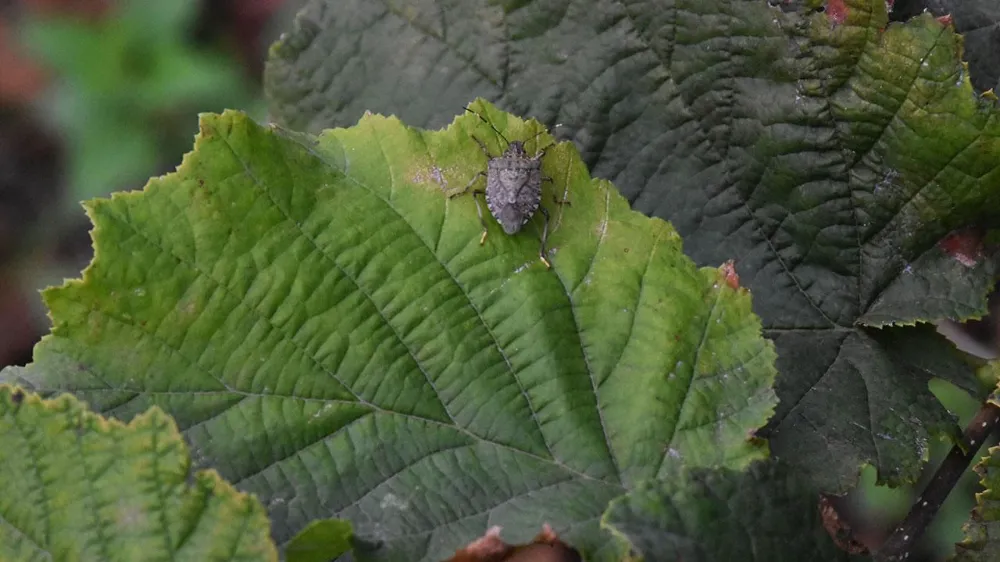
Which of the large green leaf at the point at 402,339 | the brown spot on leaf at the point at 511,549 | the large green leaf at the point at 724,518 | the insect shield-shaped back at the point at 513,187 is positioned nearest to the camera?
the large green leaf at the point at 724,518

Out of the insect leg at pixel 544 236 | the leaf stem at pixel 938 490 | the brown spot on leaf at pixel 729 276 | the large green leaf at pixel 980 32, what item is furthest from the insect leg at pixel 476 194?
the large green leaf at pixel 980 32

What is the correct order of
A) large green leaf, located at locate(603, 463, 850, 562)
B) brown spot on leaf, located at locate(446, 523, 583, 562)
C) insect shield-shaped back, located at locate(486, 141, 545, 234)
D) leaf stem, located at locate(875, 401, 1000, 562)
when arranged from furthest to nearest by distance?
leaf stem, located at locate(875, 401, 1000, 562)
insect shield-shaped back, located at locate(486, 141, 545, 234)
brown spot on leaf, located at locate(446, 523, 583, 562)
large green leaf, located at locate(603, 463, 850, 562)

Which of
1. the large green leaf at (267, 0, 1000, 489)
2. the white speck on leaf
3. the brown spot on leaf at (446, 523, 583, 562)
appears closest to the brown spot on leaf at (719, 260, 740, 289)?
the large green leaf at (267, 0, 1000, 489)

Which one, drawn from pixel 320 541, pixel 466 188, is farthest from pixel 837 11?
pixel 320 541

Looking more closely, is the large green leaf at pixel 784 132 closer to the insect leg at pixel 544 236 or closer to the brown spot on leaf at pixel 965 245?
the brown spot on leaf at pixel 965 245

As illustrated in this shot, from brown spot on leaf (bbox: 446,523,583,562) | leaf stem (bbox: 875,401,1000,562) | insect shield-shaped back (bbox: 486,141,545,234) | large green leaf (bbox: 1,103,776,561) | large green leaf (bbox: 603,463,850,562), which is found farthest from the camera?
leaf stem (bbox: 875,401,1000,562)

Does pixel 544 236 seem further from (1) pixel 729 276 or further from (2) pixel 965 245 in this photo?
(2) pixel 965 245

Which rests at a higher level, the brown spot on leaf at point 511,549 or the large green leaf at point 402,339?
the large green leaf at point 402,339

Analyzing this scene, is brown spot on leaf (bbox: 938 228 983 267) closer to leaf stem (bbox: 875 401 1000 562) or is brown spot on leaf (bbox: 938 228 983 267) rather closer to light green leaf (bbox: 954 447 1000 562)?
leaf stem (bbox: 875 401 1000 562)

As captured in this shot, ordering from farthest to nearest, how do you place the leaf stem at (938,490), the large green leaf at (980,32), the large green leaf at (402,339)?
1. the large green leaf at (980,32)
2. the leaf stem at (938,490)
3. the large green leaf at (402,339)
